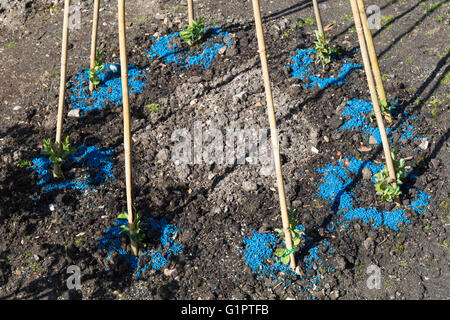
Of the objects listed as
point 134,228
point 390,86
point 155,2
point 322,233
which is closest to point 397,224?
point 322,233

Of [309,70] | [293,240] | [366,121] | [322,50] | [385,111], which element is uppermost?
[322,50]

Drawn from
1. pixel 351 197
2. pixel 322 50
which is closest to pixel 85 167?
pixel 351 197

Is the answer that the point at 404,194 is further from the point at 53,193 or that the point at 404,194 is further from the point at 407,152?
the point at 53,193

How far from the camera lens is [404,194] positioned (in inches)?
183

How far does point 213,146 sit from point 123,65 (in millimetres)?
1579

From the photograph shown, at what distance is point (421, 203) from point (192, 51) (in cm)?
343

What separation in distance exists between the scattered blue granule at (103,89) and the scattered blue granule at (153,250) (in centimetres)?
181

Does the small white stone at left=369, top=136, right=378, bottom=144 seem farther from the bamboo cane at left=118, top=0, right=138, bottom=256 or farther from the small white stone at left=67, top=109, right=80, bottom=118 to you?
the small white stone at left=67, top=109, right=80, bottom=118

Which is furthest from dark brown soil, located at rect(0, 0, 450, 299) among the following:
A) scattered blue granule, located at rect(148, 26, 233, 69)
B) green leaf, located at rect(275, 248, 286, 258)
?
green leaf, located at rect(275, 248, 286, 258)

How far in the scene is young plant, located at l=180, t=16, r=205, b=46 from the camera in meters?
6.07

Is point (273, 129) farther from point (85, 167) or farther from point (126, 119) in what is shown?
point (85, 167)

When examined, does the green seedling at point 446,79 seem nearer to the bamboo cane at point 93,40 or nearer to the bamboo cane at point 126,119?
the bamboo cane at point 126,119

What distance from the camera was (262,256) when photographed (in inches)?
166

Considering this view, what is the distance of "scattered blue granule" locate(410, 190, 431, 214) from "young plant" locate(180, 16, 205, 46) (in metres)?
3.43
